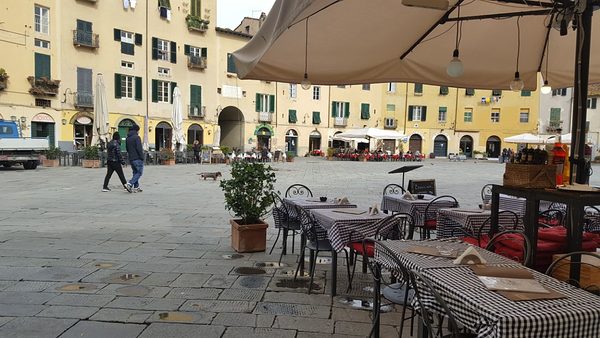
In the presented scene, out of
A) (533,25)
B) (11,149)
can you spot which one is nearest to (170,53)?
(11,149)

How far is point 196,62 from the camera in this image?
106ft

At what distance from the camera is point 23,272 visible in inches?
175

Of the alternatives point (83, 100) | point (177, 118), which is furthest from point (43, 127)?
point (177, 118)

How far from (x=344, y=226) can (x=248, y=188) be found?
5.47 feet

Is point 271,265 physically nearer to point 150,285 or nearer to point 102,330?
point 150,285

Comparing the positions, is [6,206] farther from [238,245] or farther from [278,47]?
[278,47]

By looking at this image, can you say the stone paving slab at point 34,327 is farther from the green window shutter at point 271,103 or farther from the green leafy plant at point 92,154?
the green window shutter at point 271,103

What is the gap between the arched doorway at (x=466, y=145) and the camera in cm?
4603

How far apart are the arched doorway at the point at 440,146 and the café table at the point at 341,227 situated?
4343 centimetres

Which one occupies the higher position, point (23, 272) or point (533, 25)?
point (533, 25)

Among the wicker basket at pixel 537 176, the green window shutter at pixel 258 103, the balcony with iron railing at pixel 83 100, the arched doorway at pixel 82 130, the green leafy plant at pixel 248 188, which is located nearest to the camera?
the wicker basket at pixel 537 176

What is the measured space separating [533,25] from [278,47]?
2.76 meters

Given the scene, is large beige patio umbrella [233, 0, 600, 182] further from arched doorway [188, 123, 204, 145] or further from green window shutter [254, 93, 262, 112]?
green window shutter [254, 93, 262, 112]

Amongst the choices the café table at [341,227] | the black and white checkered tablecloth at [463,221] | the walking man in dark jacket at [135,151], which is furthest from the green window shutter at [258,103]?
the café table at [341,227]
